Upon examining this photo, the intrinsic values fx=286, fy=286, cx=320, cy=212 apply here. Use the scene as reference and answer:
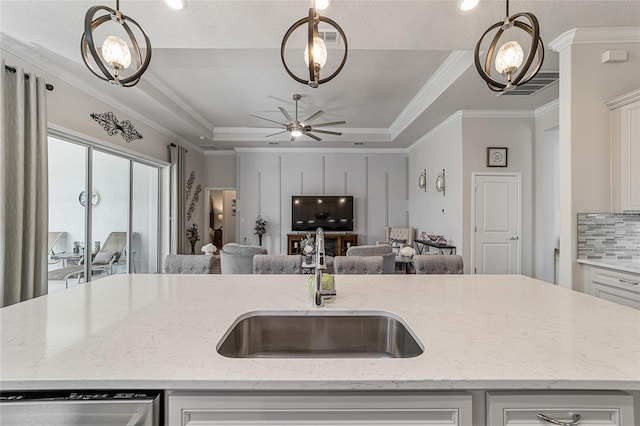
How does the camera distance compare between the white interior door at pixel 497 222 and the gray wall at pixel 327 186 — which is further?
the gray wall at pixel 327 186

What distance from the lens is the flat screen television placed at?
7.00m

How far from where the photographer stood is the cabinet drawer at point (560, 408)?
0.80m

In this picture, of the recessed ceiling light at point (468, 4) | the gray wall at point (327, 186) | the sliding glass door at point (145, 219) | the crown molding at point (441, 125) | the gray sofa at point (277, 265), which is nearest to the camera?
the recessed ceiling light at point (468, 4)

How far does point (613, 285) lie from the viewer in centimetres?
221

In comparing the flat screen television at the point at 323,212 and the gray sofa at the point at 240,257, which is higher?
the flat screen television at the point at 323,212

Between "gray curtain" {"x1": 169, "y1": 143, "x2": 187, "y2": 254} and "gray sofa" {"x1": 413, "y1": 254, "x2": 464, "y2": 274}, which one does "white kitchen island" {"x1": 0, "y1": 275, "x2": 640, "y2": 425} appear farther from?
"gray curtain" {"x1": 169, "y1": 143, "x2": 187, "y2": 254}

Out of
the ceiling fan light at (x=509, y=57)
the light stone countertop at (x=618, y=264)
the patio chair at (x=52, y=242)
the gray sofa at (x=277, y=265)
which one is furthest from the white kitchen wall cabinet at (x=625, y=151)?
the patio chair at (x=52, y=242)

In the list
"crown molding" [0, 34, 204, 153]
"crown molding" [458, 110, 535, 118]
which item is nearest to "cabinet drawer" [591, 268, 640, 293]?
"crown molding" [458, 110, 535, 118]

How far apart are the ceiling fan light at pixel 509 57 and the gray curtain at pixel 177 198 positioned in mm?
5816

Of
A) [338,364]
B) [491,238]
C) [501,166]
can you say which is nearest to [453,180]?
[501,166]

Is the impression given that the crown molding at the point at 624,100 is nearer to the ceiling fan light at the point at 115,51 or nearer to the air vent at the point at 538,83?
the air vent at the point at 538,83

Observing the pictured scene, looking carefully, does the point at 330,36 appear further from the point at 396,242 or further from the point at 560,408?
the point at 396,242

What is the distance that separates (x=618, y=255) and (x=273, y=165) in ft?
20.4

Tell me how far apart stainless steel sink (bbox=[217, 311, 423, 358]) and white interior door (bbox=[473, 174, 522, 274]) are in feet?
12.4
